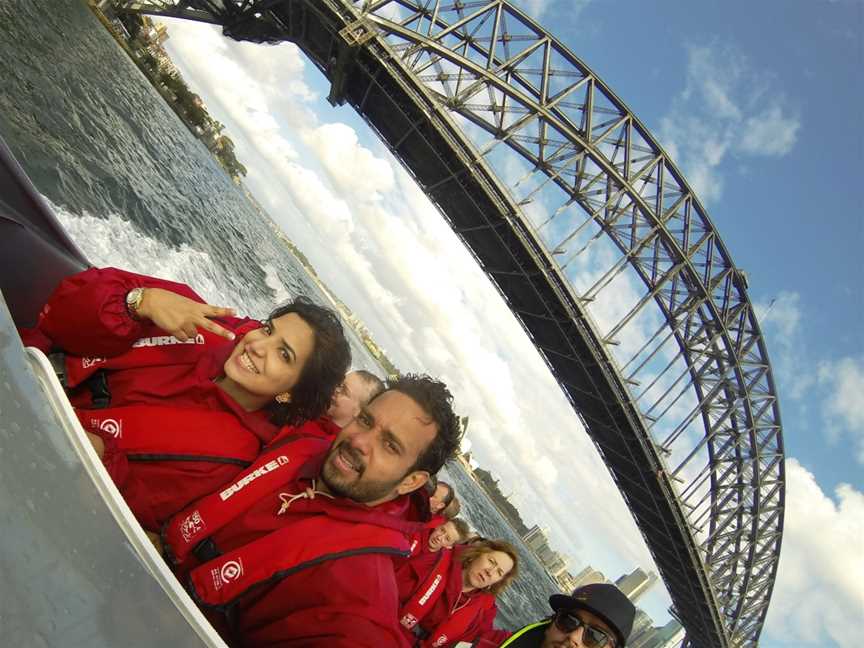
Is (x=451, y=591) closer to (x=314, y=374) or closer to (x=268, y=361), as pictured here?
(x=314, y=374)

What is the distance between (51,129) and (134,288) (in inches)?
552

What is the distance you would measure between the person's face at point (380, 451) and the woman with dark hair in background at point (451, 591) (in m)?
1.52

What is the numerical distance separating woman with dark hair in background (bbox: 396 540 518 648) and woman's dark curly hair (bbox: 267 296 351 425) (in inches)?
64.5

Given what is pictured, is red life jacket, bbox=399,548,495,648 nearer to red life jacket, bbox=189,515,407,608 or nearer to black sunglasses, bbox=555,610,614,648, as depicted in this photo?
black sunglasses, bbox=555,610,614,648

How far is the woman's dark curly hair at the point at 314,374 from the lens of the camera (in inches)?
108

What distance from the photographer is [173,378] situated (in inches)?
105

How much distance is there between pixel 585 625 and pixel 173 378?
2968 millimetres

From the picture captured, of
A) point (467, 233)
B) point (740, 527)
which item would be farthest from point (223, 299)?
point (740, 527)

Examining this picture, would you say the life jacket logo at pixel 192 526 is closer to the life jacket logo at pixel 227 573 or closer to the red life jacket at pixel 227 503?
the red life jacket at pixel 227 503

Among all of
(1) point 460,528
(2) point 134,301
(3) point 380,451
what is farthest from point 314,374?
(1) point 460,528

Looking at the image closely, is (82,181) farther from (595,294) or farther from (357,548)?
(595,294)

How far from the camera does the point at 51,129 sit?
44.1ft

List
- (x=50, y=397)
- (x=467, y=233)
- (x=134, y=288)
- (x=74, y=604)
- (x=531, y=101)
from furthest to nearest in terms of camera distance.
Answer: (x=467, y=233), (x=531, y=101), (x=134, y=288), (x=50, y=397), (x=74, y=604)

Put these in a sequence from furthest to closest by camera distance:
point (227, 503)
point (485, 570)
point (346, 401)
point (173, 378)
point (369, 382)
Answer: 1. point (485, 570)
2. point (369, 382)
3. point (346, 401)
4. point (173, 378)
5. point (227, 503)
